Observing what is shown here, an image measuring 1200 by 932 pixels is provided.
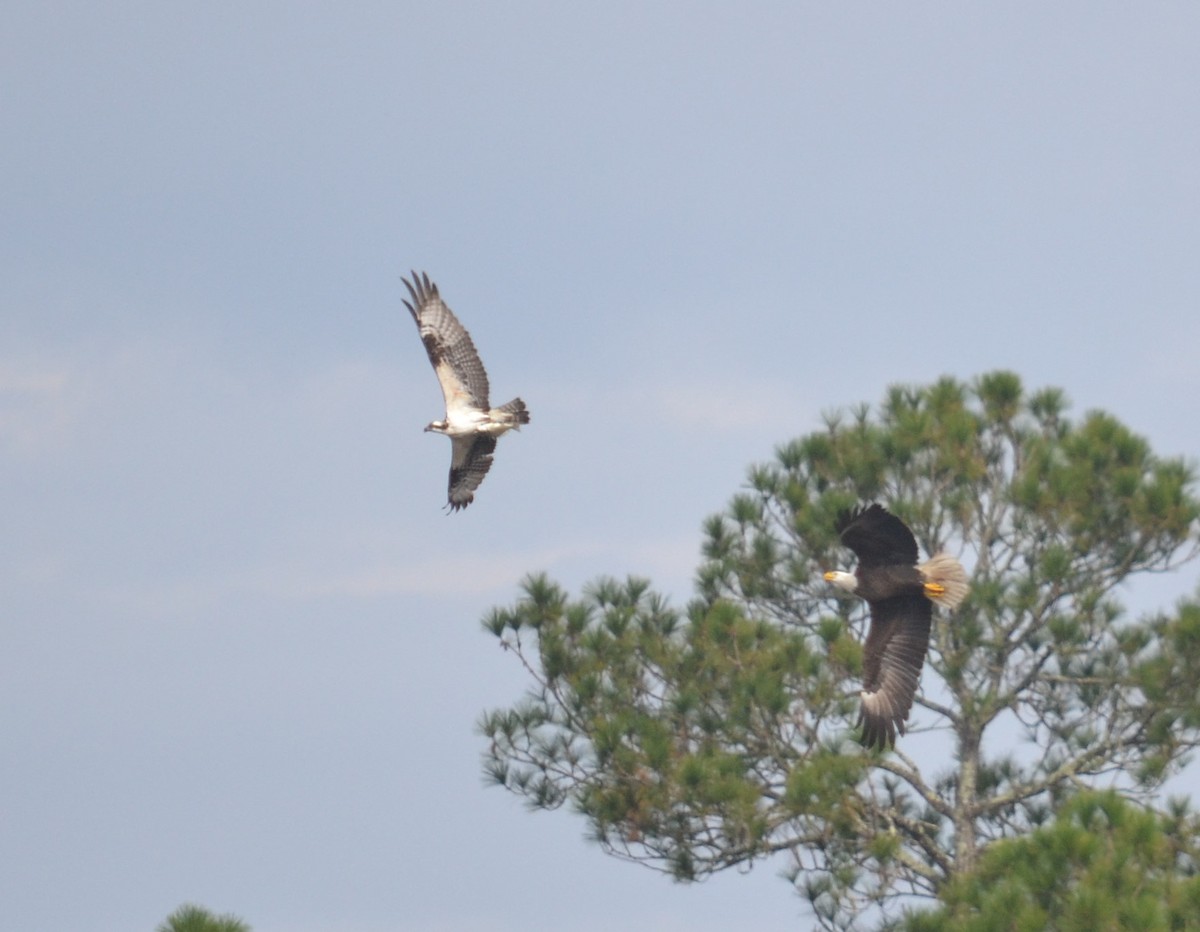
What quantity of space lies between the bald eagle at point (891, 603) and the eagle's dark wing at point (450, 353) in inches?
112

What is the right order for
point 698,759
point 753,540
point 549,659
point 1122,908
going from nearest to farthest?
point 1122,908
point 698,759
point 549,659
point 753,540

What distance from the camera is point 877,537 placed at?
43.8 ft

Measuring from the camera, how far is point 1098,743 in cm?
1656

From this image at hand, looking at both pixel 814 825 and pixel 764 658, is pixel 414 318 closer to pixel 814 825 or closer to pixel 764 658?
pixel 764 658

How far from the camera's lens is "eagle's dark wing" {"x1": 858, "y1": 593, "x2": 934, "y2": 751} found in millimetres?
13320

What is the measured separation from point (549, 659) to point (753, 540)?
6.96 feet

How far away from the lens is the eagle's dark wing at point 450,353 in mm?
14844

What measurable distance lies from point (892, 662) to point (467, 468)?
3.64 m

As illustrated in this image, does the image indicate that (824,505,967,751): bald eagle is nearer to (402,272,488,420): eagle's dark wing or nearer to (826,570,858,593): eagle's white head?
(826,570,858,593): eagle's white head

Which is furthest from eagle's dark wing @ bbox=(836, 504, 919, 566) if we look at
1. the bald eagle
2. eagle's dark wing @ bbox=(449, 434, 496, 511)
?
eagle's dark wing @ bbox=(449, 434, 496, 511)

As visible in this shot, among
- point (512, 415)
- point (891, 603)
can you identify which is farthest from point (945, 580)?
point (512, 415)

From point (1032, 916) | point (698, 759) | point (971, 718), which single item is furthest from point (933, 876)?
point (1032, 916)

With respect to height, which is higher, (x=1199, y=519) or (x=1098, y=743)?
(x=1199, y=519)

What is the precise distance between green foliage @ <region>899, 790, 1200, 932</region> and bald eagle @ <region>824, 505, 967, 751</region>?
60.0 inches
